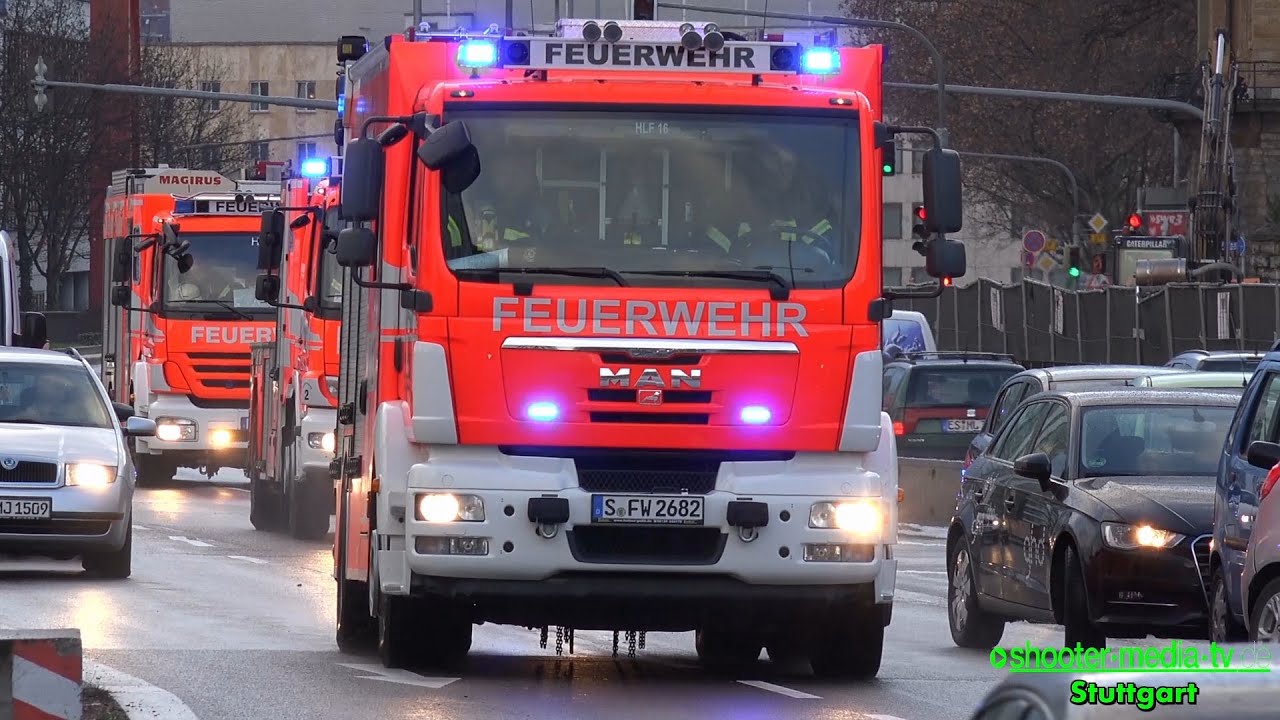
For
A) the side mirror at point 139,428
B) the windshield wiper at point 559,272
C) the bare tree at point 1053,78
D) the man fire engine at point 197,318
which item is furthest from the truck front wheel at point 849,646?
the bare tree at point 1053,78

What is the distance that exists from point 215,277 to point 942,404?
8.16 m

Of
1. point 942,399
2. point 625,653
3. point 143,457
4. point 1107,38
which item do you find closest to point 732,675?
point 625,653

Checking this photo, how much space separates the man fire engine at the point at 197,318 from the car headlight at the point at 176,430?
1 cm

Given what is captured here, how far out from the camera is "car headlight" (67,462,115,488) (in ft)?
59.8

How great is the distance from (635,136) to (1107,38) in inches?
2168

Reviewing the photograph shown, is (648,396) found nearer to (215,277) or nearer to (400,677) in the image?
(400,677)

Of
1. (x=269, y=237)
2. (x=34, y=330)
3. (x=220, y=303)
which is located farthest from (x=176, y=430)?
(x=269, y=237)

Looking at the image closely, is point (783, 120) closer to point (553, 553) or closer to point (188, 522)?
point (553, 553)

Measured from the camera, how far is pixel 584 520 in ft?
36.9

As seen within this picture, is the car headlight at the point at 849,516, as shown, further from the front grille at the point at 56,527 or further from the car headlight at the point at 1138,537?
the front grille at the point at 56,527

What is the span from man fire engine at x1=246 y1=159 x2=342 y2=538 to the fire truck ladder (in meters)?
30.7

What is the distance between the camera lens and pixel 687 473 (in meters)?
11.4

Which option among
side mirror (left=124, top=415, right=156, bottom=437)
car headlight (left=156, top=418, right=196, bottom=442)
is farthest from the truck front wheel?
car headlight (left=156, top=418, right=196, bottom=442)

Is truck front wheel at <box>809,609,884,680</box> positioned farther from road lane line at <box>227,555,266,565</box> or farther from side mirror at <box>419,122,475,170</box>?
road lane line at <box>227,555,266,565</box>
